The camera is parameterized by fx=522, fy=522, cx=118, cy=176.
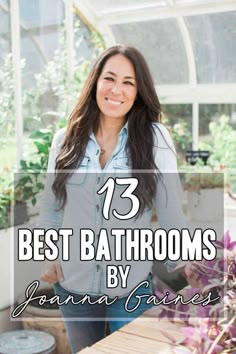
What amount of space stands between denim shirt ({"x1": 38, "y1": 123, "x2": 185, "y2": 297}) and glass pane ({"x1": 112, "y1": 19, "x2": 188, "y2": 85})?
279 centimetres

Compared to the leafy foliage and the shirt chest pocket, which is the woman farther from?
the leafy foliage

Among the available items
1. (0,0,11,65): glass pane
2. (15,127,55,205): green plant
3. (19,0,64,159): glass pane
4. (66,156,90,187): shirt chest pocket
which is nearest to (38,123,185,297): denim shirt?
(66,156,90,187): shirt chest pocket

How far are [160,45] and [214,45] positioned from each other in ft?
1.50

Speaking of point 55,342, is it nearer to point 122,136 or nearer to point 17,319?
point 17,319

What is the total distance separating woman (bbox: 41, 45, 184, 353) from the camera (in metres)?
1.41

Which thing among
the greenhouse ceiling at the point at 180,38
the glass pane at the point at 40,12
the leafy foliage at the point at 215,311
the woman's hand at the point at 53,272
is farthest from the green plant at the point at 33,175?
the leafy foliage at the point at 215,311

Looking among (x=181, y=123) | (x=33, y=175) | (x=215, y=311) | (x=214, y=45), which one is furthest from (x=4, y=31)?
(x=215, y=311)

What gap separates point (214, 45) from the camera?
12.9ft

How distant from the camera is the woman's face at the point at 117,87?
4.64 ft

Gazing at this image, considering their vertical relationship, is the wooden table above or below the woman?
below

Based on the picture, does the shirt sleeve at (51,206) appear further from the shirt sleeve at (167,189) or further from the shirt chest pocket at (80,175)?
the shirt sleeve at (167,189)

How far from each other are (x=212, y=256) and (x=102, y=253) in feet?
2.19

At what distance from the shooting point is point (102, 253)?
143 centimetres

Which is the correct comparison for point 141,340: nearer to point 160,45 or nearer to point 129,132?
point 129,132
